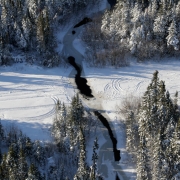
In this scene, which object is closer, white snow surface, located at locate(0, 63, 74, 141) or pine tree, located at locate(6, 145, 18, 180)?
pine tree, located at locate(6, 145, 18, 180)

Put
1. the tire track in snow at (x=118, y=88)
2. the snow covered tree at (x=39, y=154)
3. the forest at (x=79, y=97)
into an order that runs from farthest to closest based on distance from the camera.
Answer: the tire track in snow at (x=118, y=88), the snow covered tree at (x=39, y=154), the forest at (x=79, y=97)

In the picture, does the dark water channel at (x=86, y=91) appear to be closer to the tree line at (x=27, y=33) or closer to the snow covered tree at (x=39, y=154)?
the tree line at (x=27, y=33)

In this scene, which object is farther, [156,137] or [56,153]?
[56,153]

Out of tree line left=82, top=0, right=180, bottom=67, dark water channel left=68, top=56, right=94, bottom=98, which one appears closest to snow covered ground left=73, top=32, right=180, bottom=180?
dark water channel left=68, top=56, right=94, bottom=98

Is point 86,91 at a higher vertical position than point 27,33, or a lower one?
lower

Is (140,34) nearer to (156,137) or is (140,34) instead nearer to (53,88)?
(53,88)

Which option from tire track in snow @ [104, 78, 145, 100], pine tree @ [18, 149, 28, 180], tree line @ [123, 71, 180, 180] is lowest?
pine tree @ [18, 149, 28, 180]

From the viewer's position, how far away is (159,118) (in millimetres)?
52844

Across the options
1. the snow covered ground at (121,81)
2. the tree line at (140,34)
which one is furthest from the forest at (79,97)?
the snow covered ground at (121,81)

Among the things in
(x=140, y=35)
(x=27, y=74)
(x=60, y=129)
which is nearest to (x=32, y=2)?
(x=27, y=74)

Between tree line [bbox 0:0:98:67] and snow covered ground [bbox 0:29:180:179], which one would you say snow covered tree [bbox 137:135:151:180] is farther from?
tree line [bbox 0:0:98:67]

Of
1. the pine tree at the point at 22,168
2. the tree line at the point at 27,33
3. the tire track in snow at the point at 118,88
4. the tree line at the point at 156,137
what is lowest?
the pine tree at the point at 22,168

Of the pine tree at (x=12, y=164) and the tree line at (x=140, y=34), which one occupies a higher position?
the tree line at (x=140, y=34)

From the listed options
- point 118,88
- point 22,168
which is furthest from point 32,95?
point 22,168
